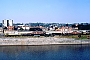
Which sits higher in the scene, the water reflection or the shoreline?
the shoreline

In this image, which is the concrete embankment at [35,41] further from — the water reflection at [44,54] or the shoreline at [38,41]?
the water reflection at [44,54]

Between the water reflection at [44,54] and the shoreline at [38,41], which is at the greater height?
the shoreline at [38,41]

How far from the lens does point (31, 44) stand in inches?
1160

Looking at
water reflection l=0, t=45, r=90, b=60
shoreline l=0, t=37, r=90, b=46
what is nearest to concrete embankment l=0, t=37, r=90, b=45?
shoreline l=0, t=37, r=90, b=46

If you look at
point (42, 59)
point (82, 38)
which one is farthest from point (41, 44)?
point (42, 59)

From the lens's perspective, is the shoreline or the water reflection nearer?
the water reflection

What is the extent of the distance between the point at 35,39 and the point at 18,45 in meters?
2.07

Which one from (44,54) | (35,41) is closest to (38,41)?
(35,41)

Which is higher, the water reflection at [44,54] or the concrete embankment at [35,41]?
the concrete embankment at [35,41]

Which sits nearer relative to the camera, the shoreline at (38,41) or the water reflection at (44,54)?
the water reflection at (44,54)

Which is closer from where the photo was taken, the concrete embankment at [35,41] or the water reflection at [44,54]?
the water reflection at [44,54]

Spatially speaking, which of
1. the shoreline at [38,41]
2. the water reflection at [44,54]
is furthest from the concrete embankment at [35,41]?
the water reflection at [44,54]

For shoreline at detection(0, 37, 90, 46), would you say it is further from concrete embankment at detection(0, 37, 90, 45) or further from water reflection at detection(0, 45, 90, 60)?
water reflection at detection(0, 45, 90, 60)

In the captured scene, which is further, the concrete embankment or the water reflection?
the concrete embankment
